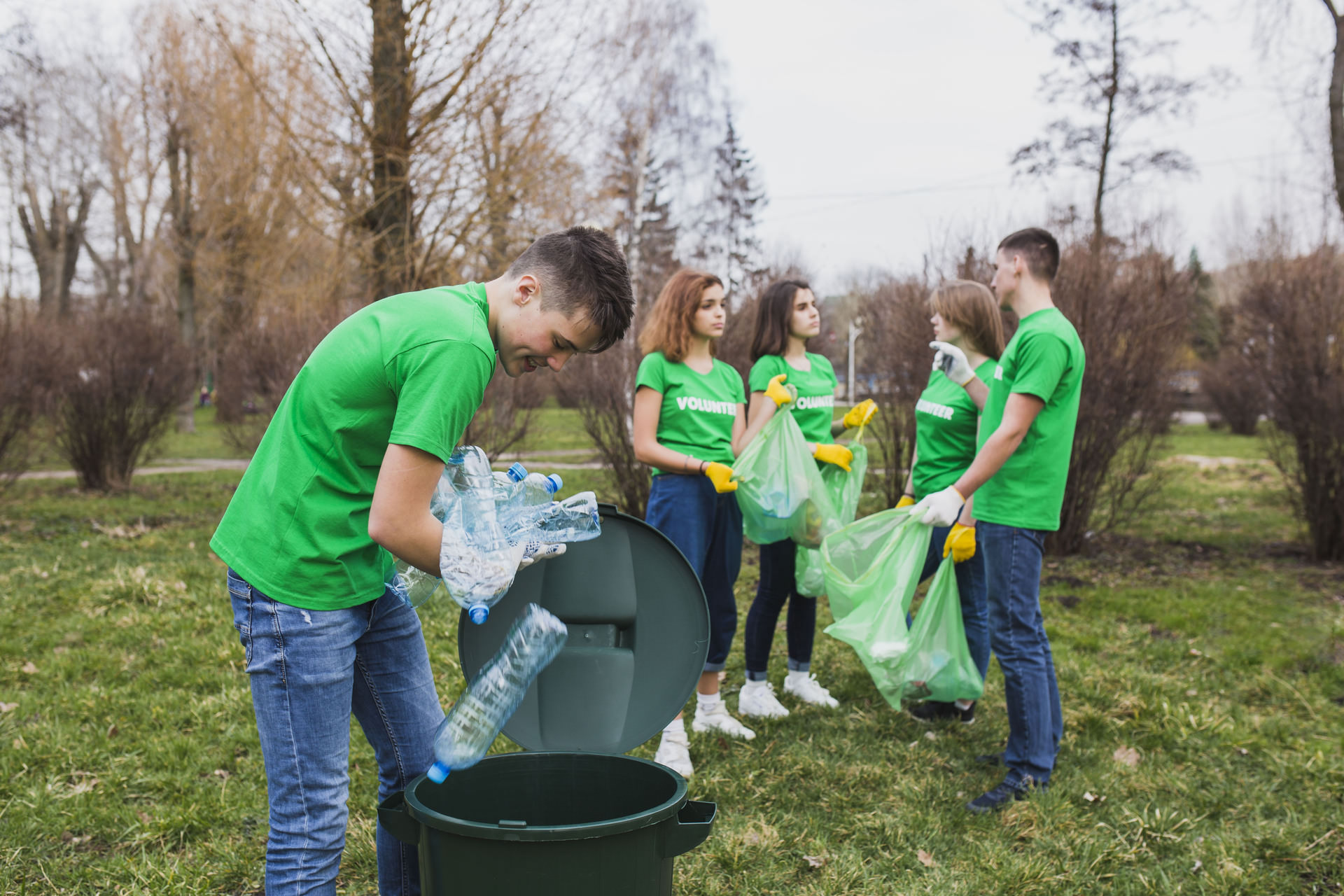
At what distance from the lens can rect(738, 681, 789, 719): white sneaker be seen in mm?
3662

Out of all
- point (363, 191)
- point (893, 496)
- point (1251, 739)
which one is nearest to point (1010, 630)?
point (1251, 739)

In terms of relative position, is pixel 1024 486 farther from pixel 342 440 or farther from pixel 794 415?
pixel 342 440

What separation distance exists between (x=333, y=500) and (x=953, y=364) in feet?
8.20

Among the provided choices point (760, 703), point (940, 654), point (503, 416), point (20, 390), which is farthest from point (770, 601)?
point (20, 390)

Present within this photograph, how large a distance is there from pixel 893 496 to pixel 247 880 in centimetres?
578

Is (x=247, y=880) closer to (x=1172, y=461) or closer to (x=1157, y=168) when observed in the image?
(x=1172, y=461)

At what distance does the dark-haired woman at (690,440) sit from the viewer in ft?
10.4

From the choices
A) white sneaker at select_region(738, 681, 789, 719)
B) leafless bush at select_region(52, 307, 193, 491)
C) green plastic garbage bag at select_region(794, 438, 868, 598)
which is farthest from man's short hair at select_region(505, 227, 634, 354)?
leafless bush at select_region(52, 307, 193, 491)

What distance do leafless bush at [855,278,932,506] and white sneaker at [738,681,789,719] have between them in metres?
3.68

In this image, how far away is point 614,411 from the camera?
720 cm

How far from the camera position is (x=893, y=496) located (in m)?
7.34

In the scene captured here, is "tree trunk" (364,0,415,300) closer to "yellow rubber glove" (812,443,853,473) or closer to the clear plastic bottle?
"yellow rubber glove" (812,443,853,473)

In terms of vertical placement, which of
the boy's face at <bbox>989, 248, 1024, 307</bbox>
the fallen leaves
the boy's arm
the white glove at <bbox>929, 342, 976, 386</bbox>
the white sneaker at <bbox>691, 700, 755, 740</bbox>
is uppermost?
the boy's face at <bbox>989, 248, 1024, 307</bbox>

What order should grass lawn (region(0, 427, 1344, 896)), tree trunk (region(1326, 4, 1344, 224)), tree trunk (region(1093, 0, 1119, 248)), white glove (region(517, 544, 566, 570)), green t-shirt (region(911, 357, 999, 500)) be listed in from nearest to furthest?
white glove (region(517, 544, 566, 570)), grass lawn (region(0, 427, 1344, 896)), green t-shirt (region(911, 357, 999, 500)), tree trunk (region(1326, 4, 1344, 224)), tree trunk (region(1093, 0, 1119, 248))
